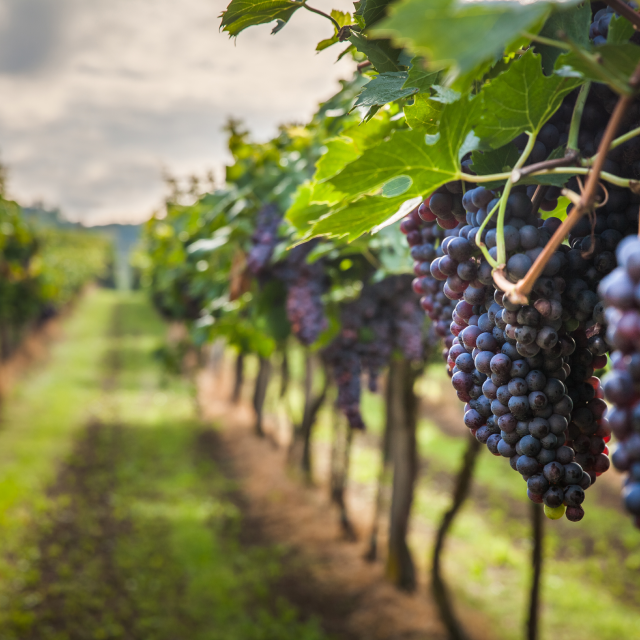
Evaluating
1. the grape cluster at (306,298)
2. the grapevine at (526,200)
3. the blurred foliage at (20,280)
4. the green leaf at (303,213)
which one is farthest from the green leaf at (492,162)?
the blurred foliage at (20,280)

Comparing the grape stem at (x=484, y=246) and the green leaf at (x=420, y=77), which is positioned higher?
the green leaf at (x=420, y=77)

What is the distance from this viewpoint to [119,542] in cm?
782

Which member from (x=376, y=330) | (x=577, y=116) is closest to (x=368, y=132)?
(x=577, y=116)

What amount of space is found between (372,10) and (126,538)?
8.31 meters

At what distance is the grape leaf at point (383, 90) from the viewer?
0.98m

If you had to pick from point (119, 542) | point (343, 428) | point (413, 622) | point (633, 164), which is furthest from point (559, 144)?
point (119, 542)

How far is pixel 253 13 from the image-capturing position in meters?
1.10

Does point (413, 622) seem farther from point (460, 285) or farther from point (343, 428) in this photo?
point (460, 285)

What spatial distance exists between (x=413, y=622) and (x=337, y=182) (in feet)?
19.4

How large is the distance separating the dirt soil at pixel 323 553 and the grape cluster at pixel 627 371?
5.74m

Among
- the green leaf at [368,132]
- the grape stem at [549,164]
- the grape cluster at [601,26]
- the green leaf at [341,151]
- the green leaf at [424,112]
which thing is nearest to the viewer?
the grape stem at [549,164]

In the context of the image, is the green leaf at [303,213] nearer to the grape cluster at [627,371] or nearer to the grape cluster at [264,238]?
the grape cluster at [627,371]

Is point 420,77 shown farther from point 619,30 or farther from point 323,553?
point 323,553

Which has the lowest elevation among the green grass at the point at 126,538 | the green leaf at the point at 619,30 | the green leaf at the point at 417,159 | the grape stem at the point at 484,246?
the green grass at the point at 126,538
